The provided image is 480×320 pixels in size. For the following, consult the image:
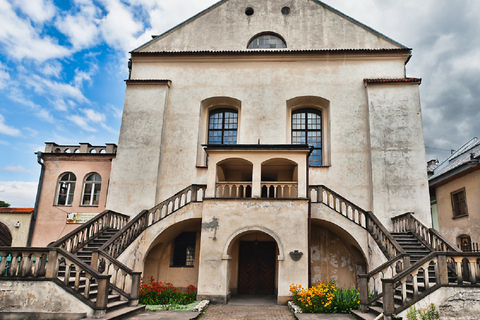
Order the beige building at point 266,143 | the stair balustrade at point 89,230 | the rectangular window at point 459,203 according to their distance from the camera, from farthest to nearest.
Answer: the rectangular window at point 459,203 < the beige building at point 266,143 < the stair balustrade at point 89,230

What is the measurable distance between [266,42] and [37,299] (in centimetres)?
1596

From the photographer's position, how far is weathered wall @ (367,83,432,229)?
16.3 m

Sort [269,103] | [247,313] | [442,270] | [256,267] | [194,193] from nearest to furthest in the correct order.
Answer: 1. [442,270]
2. [247,313]
3. [194,193]
4. [256,267]
5. [269,103]

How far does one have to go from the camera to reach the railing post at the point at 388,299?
8887 mm

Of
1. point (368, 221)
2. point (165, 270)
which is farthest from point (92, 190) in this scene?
point (368, 221)

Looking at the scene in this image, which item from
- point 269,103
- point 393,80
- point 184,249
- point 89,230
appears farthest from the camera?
point 269,103

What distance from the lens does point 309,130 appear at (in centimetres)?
1906

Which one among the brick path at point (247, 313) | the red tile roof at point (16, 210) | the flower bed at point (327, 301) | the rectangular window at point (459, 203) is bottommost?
the brick path at point (247, 313)

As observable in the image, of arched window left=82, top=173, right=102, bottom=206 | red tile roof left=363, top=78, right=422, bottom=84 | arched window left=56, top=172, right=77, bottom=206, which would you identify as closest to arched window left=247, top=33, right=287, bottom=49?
red tile roof left=363, top=78, right=422, bottom=84

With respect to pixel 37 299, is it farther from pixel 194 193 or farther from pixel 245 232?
pixel 194 193

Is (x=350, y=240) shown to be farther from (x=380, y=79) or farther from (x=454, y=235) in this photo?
(x=454, y=235)

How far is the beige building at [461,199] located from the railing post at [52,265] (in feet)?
57.9

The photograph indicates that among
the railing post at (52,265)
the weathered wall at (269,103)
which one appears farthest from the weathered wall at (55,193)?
the railing post at (52,265)

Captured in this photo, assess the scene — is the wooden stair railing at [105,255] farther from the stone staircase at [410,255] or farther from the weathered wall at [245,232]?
the stone staircase at [410,255]
